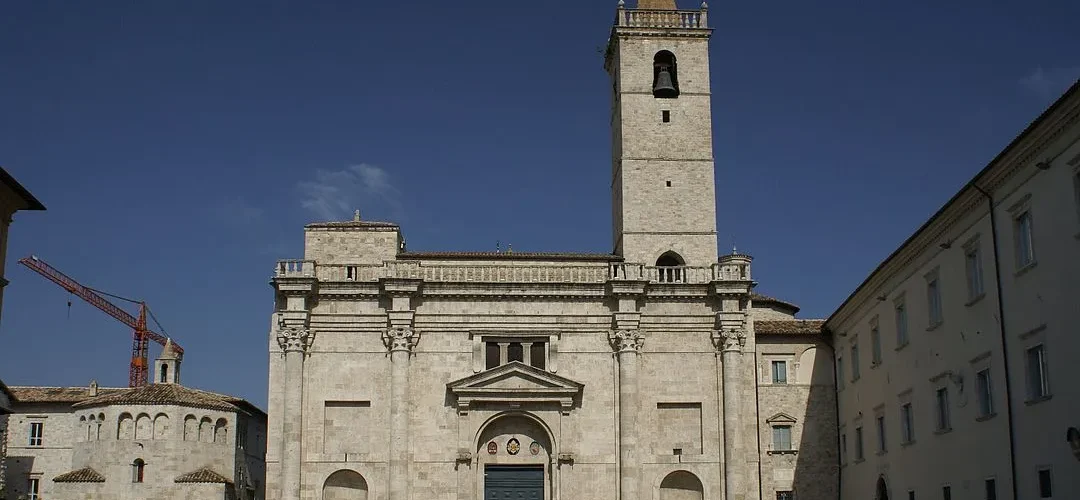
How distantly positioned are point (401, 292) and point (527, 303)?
4.76 meters

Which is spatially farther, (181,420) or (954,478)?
(181,420)

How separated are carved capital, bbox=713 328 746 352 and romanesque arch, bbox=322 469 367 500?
1404 cm

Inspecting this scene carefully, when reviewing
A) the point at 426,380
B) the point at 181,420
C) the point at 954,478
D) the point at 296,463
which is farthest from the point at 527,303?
the point at 181,420

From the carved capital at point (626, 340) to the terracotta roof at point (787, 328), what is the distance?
4966 millimetres

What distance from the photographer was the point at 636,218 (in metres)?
46.2

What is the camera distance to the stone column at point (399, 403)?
4081cm

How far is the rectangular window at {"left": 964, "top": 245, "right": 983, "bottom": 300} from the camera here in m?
29.4

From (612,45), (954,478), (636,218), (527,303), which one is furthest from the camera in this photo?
(612,45)

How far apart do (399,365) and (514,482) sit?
6.03 metres

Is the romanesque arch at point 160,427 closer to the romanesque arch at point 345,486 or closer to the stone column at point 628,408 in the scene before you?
the romanesque arch at point 345,486

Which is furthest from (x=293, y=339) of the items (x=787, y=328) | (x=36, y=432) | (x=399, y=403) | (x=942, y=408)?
(x=36, y=432)

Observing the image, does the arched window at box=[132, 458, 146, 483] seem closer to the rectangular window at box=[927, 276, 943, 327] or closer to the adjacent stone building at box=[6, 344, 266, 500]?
the adjacent stone building at box=[6, 344, 266, 500]

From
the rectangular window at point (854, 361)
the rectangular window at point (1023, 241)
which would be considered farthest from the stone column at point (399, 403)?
the rectangular window at point (1023, 241)

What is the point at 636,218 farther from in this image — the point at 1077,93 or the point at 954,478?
the point at 1077,93
